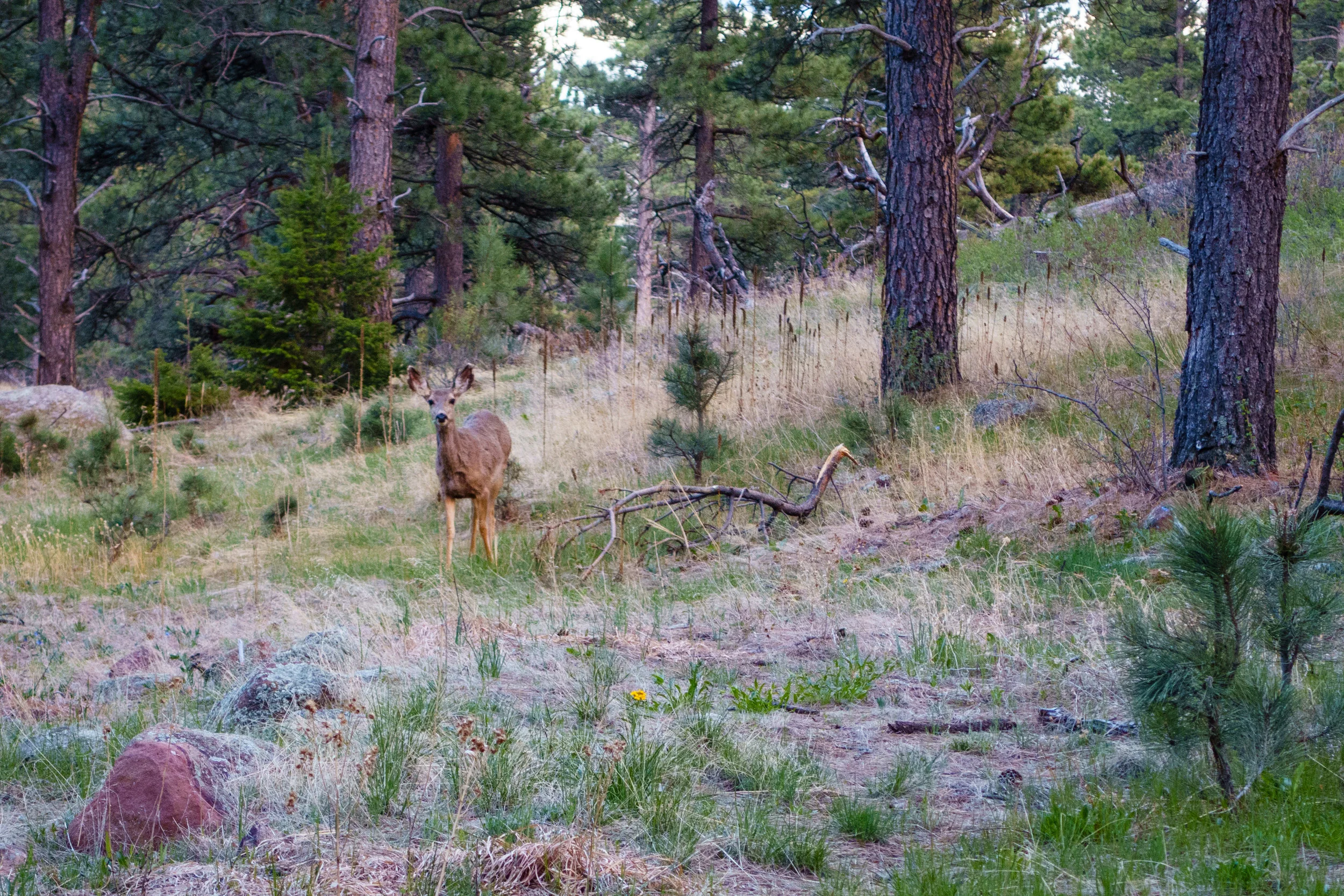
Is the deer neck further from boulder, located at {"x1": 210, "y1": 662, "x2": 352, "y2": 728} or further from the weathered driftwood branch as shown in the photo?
boulder, located at {"x1": 210, "y1": 662, "x2": 352, "y2": 728}

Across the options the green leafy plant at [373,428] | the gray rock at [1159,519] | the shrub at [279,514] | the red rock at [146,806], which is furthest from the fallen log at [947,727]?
the green leafy plant at [373,428]

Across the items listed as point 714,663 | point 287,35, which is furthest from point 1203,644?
point 287,35

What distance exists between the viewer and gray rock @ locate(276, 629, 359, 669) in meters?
5.22

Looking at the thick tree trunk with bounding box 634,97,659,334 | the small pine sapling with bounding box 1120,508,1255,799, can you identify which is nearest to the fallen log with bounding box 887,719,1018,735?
the small pine sapling with bounding box 1120,508,1255,799

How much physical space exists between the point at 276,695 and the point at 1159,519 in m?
5.28

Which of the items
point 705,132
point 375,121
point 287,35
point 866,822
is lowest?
point 866,822

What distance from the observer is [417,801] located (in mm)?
3516

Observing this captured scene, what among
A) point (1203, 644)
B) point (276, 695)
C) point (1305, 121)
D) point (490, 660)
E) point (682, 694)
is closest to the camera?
point (1203, 644)

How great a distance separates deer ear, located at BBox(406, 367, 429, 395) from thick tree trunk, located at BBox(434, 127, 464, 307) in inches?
513

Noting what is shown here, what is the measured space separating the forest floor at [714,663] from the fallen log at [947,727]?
0.06 feet

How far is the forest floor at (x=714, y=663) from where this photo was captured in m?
3.04

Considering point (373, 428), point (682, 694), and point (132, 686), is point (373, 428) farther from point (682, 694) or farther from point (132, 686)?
point (682, 694)

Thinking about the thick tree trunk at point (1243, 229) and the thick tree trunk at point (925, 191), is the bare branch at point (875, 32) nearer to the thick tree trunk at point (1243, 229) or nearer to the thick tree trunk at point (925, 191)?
the thick tree trunk at point (925, 191)

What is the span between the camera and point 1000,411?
A: 9906 mm
